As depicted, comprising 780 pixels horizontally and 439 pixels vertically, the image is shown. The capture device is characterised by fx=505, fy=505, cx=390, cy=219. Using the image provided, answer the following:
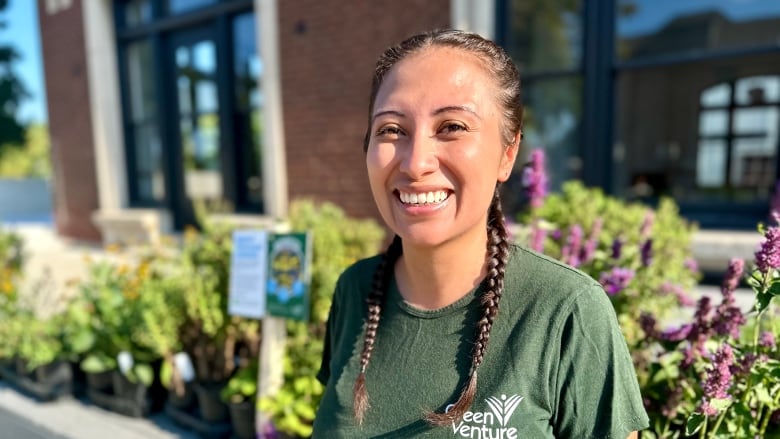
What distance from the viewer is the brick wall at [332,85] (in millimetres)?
4867

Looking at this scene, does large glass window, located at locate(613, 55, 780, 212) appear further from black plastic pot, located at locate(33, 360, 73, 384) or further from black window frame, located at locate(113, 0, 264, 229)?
black plastic pot, located at locate(33, 360, 73, 384)

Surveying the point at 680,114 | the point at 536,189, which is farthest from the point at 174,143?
the point at 680,114

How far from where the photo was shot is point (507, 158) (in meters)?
1.20

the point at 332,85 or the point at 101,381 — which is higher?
the point at 332,85

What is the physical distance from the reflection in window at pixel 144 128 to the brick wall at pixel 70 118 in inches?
24.9

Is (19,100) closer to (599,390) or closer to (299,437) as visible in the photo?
(299,437)

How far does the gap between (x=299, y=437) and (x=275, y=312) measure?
609mm

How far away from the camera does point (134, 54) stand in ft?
25.0

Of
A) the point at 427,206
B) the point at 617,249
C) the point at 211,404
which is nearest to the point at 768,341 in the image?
the point at 617,249

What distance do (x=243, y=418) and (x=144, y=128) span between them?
6.36 m

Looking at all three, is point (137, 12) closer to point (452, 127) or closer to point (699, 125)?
point (452, 127)

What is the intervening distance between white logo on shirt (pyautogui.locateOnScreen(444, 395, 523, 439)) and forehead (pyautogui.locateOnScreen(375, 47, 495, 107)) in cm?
64

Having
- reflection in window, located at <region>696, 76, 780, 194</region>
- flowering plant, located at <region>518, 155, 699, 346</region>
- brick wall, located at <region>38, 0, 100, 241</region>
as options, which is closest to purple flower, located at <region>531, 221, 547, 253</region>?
flowering plant, located at <region>518, 155, 699, 346</region>

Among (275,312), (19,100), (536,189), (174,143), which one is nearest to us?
(536,189)
